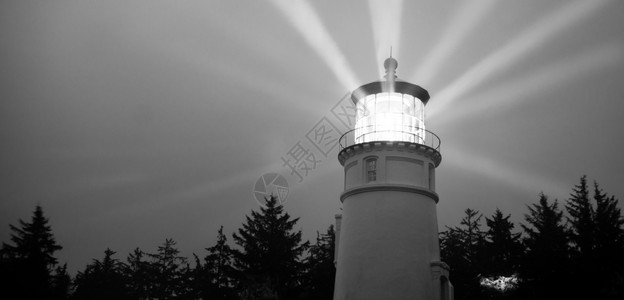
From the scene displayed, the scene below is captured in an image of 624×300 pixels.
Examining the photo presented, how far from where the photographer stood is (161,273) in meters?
58.4

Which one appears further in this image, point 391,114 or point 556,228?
point 556,228

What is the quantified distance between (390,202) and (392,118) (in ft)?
11.4

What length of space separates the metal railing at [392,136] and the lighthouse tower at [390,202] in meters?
0.04

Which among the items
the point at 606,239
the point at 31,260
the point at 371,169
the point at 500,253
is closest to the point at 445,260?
the point at 500,253

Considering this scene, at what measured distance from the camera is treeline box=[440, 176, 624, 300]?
113ft

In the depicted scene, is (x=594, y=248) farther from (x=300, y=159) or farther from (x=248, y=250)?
(x=248, y=250)

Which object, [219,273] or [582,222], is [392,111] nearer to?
[582,222]

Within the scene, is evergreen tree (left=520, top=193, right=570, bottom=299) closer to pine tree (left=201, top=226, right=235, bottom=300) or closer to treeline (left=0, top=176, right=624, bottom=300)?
treeline (left=0, top=176, right=624, bottom=300)

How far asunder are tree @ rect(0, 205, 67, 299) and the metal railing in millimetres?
17825

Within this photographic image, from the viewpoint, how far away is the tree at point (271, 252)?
1607 inches

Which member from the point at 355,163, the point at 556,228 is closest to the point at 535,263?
the point at 556,228

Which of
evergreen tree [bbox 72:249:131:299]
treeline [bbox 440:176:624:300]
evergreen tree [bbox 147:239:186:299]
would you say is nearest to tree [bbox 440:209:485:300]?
treeline [bbox 440:176:624:300]

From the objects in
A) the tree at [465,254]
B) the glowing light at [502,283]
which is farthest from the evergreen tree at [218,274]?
the glowing light at [502,283]

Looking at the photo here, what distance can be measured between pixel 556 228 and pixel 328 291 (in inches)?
648
